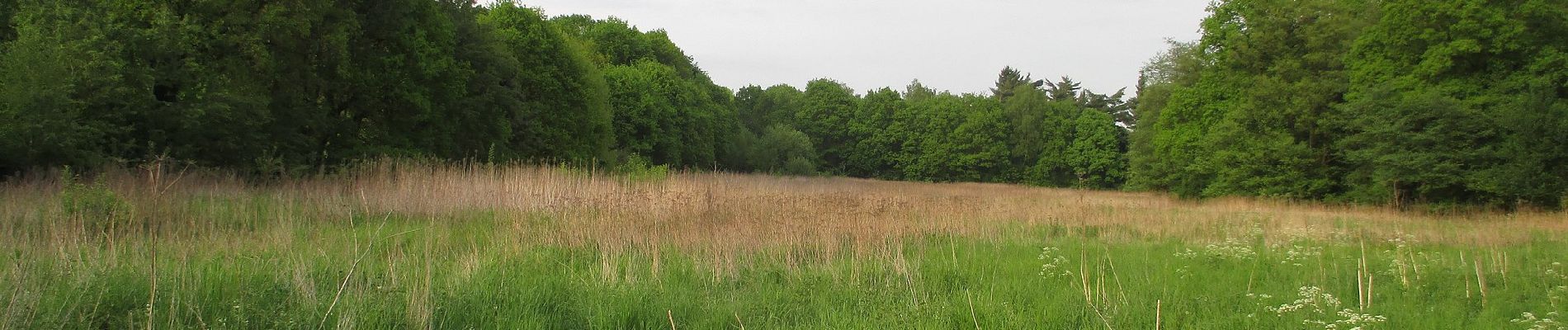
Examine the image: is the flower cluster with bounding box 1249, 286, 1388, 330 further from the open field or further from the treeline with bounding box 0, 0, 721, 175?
the treeline with bounding box 0, 0, 721, 175

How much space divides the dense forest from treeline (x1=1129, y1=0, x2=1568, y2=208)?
0.06m

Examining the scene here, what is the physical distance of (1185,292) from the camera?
5422mm

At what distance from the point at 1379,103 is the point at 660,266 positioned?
20171 millimetres

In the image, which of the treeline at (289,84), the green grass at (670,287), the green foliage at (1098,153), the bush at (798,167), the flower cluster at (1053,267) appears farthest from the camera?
the green foliage at (1098,153)

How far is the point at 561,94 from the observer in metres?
27.1

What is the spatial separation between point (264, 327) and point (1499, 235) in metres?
14.3

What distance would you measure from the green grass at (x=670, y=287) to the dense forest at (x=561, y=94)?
17.9ft

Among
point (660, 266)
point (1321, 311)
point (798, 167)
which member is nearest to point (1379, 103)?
point (1321, 311)

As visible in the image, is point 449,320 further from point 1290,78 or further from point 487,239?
point 1290,78

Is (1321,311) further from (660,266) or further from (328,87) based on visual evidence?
(328,87)

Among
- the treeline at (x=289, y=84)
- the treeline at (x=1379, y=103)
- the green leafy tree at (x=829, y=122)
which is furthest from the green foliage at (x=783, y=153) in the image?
the treeline at (x=1379, y=103)

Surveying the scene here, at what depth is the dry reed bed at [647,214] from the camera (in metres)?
7.11

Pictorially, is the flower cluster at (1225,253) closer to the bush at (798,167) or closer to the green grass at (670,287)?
the green grass at (670,287)

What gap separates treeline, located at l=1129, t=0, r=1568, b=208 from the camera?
55.7 feet
